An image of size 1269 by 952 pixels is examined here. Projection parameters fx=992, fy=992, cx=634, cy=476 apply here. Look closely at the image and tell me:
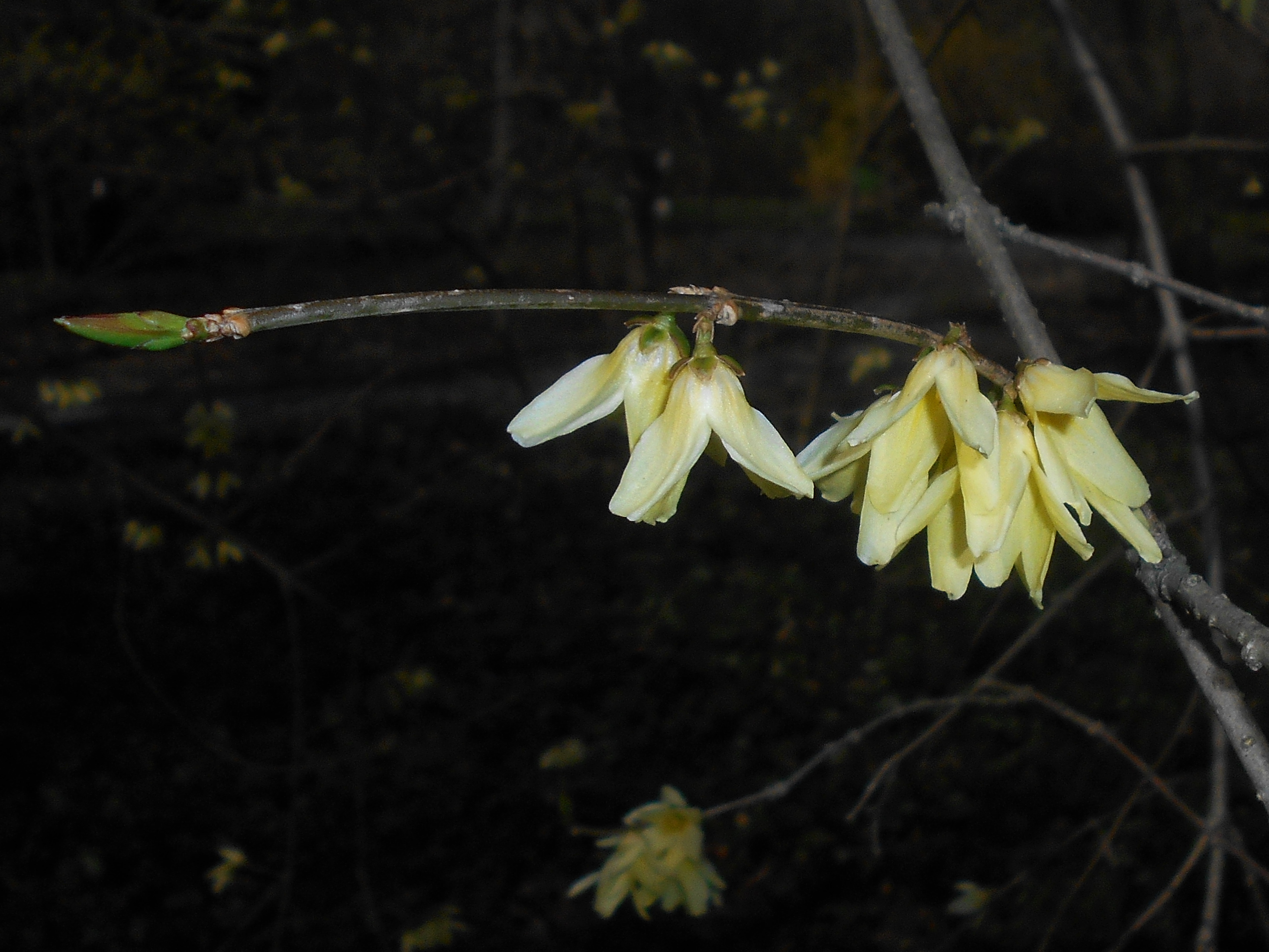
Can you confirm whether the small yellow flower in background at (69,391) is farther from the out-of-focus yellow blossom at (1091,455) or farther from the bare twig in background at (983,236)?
the out-of-focus yellow blossom at (1091,455)

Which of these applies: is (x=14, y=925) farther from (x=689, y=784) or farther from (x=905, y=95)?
(x=905, y=95)

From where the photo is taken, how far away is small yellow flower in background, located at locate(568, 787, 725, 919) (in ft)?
7.19

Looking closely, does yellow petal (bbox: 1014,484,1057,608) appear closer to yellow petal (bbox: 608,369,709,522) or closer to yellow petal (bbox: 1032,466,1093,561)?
yellow petal (bbox: 1032,466,1093,561)

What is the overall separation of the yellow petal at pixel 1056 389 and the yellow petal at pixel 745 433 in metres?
0.20

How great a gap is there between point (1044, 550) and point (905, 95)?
751 mm

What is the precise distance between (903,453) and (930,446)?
0.09 ft

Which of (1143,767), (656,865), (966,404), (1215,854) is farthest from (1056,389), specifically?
(656,865)

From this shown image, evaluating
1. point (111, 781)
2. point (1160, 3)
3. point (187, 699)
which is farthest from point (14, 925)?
point (1160, 3)

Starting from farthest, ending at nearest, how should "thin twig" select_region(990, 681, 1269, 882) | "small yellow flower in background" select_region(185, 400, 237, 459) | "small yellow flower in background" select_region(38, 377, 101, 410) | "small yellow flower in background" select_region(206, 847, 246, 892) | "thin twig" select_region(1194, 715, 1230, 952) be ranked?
"small yellow flower in background" select_region(38, 377, 101, 410) → "small yellow flower in background" select_region(185, 400, 237, 459) → "small yellow flower in background" select_region(206, 847, 246, 892) → "thin twig" select_region(990, 681, 1269, 882) → "thin twig" select_region(1194, 715, 1230, 952)

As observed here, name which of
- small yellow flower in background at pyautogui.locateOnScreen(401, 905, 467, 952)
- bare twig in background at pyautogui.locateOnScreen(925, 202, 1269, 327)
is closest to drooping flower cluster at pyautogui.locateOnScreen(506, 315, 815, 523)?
bare twig in background at pyautogui.locateOnScreen(925, 202, 1269, 327)

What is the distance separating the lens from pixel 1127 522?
86 cm

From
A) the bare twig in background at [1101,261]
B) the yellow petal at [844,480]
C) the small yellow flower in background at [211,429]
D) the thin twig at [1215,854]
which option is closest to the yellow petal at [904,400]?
the yellow petal at [844,480]

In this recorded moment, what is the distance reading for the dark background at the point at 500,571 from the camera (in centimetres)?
357

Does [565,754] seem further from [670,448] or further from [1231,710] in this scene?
[1231,710]
